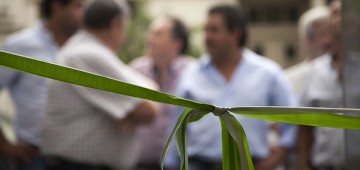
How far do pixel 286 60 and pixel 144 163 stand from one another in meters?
30.8

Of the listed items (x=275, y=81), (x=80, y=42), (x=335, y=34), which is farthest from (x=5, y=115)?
(x=335, y=34)

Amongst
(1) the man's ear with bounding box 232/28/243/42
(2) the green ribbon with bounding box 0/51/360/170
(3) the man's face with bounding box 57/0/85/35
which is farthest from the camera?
(1) the man's ear with bounding box 232/28/243/42

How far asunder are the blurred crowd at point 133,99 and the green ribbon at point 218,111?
6.04 feet

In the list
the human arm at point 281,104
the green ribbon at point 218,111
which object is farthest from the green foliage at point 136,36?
the green ribbon at point 218,111

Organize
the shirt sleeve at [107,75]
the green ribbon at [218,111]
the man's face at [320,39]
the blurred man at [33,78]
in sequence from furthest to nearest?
the man's face at [320,39] < the blurred man at [33,78] < the shirt sleeve at [107,75] < the green ribbon at [218,111]

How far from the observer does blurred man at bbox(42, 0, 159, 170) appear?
8.87 feet

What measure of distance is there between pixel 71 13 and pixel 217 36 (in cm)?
73

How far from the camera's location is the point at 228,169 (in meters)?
0.71

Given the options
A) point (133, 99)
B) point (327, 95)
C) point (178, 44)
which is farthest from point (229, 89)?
point (178, 44)

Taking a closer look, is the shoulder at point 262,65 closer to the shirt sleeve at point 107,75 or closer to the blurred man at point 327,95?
the blurred man at point 327,95

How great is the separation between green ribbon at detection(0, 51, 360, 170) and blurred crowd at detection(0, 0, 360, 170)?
1842 millimetres

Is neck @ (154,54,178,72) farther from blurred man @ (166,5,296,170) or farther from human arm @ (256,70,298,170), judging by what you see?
human arm @ (256,70,298,170)

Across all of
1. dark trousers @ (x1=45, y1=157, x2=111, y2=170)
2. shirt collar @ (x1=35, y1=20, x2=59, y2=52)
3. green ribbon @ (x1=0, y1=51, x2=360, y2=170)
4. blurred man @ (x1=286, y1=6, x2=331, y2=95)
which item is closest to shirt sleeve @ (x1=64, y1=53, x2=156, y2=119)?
dark trousers @ (x1=45, y1=157, x2=111, y2=170)

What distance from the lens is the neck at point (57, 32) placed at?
3.28 metres
